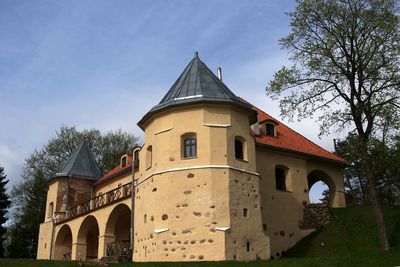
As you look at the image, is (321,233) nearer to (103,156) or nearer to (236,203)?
(236,203)

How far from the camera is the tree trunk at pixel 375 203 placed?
60.4 ft

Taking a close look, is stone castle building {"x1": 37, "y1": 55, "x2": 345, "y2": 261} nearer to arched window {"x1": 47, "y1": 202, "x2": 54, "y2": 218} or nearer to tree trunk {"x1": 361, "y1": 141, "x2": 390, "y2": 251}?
tree trunk {"x1": 361, "y1": 141, "x2": 390, "y2": 251}

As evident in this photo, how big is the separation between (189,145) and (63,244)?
17.0 m

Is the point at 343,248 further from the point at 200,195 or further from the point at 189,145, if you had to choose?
the point at 189,145

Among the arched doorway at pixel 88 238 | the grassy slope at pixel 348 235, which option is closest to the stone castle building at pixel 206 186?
the grassy slope at pixel 348 235

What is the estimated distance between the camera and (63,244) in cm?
3344

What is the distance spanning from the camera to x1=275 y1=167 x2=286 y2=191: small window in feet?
88.3

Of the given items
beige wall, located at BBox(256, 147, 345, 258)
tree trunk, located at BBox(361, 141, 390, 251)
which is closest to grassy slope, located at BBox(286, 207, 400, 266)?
beige wall, located at BBox(256, 147, 345, 258)

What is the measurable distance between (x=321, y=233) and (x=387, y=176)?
1669 cm

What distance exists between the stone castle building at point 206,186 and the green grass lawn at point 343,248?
5.50ft

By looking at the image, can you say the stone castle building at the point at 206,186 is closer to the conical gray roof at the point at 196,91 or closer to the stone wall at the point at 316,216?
the conical gray roof at the point at 196,91

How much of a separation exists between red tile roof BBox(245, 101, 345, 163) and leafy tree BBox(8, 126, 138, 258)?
16162 millimetres

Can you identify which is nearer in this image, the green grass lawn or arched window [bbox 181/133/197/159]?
the green grass lawn

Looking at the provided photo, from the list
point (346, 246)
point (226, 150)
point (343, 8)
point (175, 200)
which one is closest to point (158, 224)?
point (175, 200)
